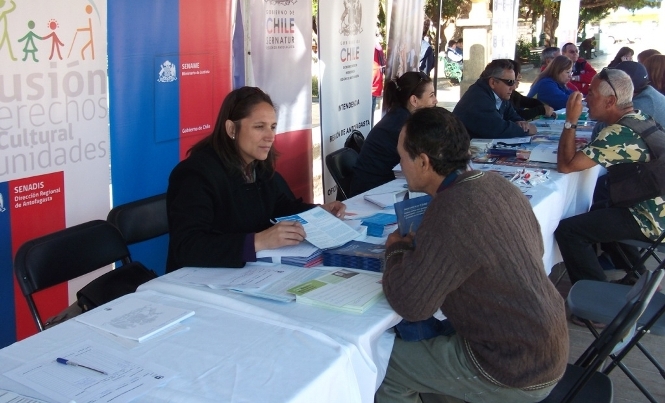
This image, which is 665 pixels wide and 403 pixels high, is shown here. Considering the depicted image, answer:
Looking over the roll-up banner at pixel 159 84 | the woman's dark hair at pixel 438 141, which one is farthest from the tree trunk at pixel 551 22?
the woman's dark hair at pixel 438 141

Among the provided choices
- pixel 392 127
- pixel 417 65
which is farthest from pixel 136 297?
pixel 417 65

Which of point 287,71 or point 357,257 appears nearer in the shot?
point 357,257

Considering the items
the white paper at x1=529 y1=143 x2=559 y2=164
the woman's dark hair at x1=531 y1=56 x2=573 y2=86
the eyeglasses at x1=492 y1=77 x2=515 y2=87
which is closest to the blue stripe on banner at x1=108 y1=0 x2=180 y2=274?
the white paper at x1=529 y1=143 x2=559 y2=164

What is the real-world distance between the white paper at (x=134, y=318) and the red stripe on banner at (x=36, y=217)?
49.2 inches

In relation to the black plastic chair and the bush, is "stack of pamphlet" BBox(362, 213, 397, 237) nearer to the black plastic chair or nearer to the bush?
the black plastic chair

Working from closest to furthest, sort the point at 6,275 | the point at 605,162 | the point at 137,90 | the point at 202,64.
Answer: the point at 6,275 → the point at 137,90 → the point at 605,162 → the point at 202,64

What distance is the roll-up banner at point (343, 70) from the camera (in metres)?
5.05

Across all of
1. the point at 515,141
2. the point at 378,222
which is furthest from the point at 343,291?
the point at 515,141

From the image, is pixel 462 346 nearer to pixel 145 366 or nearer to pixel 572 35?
pixel 145 366

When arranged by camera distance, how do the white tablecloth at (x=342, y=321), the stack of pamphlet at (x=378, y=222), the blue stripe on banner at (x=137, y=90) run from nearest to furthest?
the white tablecloth at (x=342, y=321) → the stack of pamphlet at (x=378, y=222) → the blue stripe on banner at (x=137, y=90)

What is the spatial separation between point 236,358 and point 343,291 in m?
0.46

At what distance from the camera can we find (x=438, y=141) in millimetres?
1905

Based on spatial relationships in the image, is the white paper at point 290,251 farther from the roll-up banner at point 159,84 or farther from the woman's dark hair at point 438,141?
the roll-up banner at point 159,84

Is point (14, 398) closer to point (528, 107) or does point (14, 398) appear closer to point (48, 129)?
point (48, 129)
